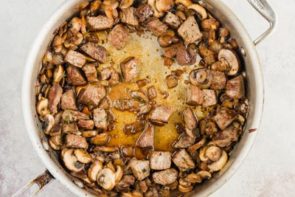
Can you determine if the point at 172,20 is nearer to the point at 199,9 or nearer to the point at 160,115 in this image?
the point at 199,9

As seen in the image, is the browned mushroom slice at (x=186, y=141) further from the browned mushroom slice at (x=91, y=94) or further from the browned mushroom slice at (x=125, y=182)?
the browned mushroom slice at (x=91, y=94)

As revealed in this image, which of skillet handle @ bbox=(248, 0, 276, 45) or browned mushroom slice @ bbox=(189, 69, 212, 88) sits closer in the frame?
skillet handle @ bbox=(248, 0, 276, 45)

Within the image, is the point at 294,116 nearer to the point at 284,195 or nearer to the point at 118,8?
the point at 284,195

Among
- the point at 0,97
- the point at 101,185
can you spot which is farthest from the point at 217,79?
the point at 0,97

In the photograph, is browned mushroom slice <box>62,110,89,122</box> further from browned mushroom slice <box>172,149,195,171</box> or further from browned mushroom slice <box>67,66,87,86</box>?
browned mushroom slice <box>172,149,195,171</box>

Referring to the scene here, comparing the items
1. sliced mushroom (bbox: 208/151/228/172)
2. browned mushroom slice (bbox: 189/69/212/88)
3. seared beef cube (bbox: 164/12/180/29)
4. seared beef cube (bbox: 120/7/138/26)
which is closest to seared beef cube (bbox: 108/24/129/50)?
seared beef cube (bbox: 120/7/138/26)

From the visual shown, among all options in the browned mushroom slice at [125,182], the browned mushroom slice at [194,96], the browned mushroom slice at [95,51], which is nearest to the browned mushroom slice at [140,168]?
the browned mushroom slice at [125,182]

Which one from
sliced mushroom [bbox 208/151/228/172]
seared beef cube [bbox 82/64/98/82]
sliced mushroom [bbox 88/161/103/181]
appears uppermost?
seared beef cube [bbox 82/64/98/82]
